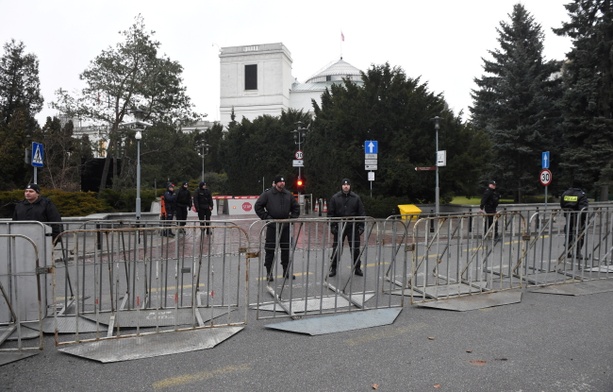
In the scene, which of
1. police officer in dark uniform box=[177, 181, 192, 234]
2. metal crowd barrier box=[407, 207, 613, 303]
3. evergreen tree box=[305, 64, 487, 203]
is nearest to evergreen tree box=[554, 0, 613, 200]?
evergreen tree box=[305, 64, 487, 203]

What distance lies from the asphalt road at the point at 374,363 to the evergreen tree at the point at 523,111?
30.7m

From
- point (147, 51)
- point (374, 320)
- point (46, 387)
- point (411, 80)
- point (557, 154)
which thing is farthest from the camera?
point (557, 154)

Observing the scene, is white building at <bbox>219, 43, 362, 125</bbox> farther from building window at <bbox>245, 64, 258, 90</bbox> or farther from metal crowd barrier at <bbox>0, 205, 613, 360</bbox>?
metal crowd barrier at <bbox>0, 205, 613, 360</bbox>

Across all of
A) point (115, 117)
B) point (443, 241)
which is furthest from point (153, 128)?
point (443, 241)

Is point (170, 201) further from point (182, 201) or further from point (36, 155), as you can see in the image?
point (36, 155)

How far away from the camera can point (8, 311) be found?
5.61 m

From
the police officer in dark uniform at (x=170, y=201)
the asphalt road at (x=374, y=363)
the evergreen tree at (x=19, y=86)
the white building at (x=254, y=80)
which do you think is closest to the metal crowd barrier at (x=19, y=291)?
the asphalt road at (x=374, y=363)

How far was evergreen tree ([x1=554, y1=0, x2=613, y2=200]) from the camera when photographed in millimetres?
29016

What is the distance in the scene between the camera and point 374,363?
183 inches

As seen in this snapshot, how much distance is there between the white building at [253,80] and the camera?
86000 millimetres

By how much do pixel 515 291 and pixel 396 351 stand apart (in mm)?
3616

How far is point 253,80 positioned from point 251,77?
0.70m

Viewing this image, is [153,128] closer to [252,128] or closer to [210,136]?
[252,128]

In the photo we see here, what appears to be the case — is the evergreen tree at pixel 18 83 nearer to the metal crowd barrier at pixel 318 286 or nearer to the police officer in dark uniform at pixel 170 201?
the police officer in dark uniform at pixel 170 201
